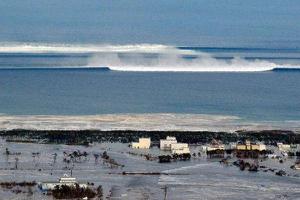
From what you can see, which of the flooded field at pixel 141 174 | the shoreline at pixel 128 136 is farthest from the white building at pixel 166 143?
the shoreline at pixel 128 136

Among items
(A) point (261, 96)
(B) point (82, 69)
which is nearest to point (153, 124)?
(A) point (261, 96)

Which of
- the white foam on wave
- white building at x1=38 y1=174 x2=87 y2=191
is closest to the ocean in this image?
the white foam on wave

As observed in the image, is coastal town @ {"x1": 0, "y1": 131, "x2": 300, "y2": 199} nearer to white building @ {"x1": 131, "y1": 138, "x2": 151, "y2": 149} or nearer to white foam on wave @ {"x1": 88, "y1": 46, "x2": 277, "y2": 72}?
white building @ {"x1": 131, "y1": 138, "x2": 151, "y2": 149}

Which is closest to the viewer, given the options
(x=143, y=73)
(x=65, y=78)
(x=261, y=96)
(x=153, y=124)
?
(x=153, y=124)

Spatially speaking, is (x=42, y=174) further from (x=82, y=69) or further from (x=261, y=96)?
(x=82, y=69)

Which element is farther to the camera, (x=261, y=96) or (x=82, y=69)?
(x=82, y=69)

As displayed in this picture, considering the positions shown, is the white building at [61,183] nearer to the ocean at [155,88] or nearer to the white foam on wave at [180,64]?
the ocean at [155,88]

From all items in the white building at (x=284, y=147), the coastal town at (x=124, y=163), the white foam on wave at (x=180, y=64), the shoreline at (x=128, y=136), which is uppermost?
the white foam on wave at (x=180, y=64)
